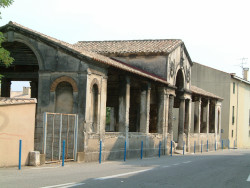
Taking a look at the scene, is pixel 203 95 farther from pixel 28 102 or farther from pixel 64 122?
pixel 28 102

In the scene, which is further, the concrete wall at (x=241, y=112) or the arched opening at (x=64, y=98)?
the concrete wall at (x=241, y=112)

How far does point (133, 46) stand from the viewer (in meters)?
32.9

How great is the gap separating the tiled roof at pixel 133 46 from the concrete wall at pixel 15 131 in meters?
16.4

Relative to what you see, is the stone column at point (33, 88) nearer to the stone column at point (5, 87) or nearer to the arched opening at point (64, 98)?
the stone column at point (5, 87)

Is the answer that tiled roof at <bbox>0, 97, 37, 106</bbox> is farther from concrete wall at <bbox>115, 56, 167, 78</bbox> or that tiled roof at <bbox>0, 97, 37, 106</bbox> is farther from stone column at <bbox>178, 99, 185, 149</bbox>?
stone column at <bbox>178, 99, 185, 149</bbox>

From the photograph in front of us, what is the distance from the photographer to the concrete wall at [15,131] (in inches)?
567

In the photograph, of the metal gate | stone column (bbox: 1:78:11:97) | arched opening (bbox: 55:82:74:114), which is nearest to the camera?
the metal gate

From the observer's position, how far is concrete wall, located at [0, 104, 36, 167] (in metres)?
14.4

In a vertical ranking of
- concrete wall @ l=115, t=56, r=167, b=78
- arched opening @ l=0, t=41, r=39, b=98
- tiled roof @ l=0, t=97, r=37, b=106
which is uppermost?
concrete wall @ l=115, t=56, r=167, b=78

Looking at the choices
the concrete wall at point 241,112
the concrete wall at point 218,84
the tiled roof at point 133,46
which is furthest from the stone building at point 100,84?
the concrete wall at point 241,112

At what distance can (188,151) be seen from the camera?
120 feet

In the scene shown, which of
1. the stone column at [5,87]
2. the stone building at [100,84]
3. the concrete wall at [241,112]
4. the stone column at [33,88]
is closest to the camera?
the stone building at [100,84]

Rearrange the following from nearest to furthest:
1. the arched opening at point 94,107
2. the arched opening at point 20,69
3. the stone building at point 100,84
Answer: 1. the stone building at point 100,84
2. the arched opening at point 94,107
3. the arched opening at point 20,69

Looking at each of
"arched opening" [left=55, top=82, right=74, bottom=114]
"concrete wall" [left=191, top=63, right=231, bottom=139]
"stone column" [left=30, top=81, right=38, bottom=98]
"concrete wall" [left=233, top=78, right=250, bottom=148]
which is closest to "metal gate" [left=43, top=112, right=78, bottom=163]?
"arched opening" [left=55, top=82, right=74, bottom=114]
